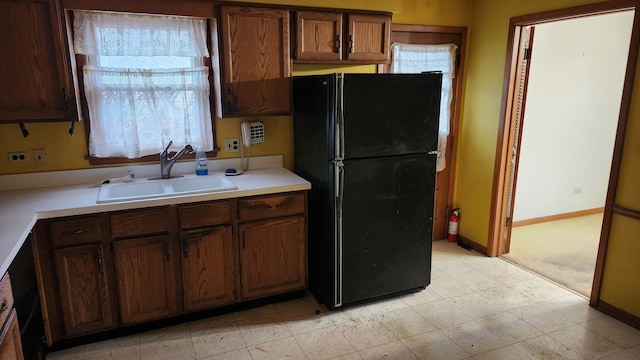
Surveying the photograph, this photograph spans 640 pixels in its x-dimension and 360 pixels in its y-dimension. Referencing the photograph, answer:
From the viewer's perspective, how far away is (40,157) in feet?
8.45

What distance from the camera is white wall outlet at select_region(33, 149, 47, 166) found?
8.40ft

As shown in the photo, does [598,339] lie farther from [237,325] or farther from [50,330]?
[50,330]

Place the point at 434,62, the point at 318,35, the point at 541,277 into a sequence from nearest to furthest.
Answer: the point at 318,35, the point at 541,277, the point at 434,62

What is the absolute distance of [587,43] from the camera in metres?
4.20

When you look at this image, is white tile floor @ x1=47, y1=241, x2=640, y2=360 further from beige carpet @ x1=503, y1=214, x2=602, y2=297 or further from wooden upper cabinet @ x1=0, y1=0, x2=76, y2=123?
wooden upper cabinet @ x1=0, y1=0, x2=76, y2=123

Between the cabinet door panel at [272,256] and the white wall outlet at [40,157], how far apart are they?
1.29 metres

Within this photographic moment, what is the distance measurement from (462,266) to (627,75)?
69.7 inches

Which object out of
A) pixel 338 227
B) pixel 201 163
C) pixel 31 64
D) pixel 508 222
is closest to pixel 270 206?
pixel 338 227

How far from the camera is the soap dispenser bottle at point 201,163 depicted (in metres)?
2.87

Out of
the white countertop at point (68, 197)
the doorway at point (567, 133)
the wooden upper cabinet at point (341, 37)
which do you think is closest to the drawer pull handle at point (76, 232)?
the white countertop at point (68, 197)

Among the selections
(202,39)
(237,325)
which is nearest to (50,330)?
(237,325)

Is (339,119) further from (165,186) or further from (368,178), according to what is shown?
(165,186)

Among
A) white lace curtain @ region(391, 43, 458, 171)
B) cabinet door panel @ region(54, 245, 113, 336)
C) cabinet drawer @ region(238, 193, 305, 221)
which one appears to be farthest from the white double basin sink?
white lace curtain @ region(391, 43, 458, 171)

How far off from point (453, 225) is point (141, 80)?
2906mm
